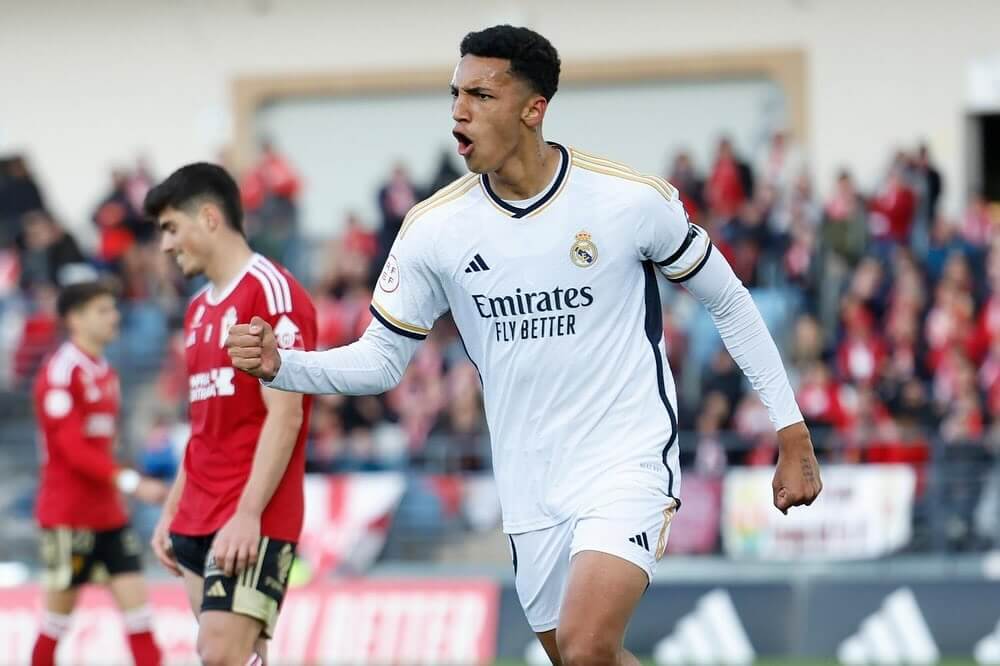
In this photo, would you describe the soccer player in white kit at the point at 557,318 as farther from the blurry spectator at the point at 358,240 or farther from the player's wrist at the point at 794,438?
the blurry spectator at the point at 358,240

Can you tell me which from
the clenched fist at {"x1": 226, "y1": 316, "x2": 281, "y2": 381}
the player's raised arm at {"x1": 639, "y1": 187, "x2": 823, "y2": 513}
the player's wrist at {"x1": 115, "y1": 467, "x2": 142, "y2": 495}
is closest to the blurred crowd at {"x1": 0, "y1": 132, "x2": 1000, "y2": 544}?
the player's wrist at {"x1": 115, "y1": 467, "x2": 142, "y2": 495}

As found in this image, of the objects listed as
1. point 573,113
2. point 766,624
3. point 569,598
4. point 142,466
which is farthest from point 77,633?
point 573,113

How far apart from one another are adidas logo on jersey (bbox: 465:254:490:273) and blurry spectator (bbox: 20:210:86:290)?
13574 millimetres

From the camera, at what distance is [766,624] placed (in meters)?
13.7

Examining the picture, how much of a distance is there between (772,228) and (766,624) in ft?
20.5

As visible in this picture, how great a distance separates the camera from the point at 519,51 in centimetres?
627

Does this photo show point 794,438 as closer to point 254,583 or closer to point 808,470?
point 808,470

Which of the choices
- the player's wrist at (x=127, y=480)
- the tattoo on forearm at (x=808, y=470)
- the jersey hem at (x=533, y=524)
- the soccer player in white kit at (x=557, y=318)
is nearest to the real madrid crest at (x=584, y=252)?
the soccer player in white kit at (x=557, y=318)

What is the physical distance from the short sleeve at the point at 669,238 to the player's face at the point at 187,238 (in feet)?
6.59

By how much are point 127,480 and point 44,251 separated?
34.2 feet

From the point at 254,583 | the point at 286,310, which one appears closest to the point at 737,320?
the point at 286,310

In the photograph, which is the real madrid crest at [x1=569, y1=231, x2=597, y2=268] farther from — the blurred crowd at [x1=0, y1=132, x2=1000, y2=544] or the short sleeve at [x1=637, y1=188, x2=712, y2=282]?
the blurred crowd at [x1=0, y1=132, x2=1000, y2=544]

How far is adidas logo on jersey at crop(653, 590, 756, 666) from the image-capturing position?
13.6m

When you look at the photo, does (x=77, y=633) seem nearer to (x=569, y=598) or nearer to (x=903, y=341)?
(x=903, y=341)
